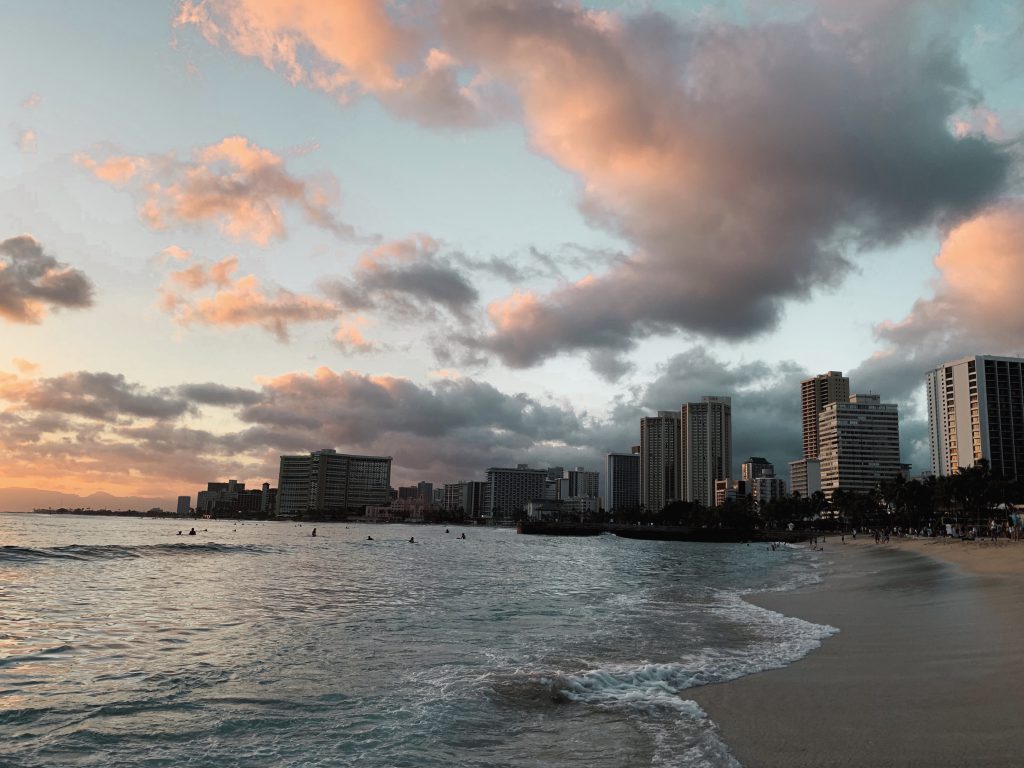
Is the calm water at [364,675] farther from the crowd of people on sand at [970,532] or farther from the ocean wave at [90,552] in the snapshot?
the crowd of people on sand at [970,532]

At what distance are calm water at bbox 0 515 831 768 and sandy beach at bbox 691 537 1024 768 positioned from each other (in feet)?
2.77

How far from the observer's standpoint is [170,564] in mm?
48719

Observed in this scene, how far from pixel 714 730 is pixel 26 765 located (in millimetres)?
9774

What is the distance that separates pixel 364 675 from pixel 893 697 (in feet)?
33.6

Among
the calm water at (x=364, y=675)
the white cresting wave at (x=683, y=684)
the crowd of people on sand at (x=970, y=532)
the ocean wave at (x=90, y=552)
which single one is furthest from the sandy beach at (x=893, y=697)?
the crowd of people on sand at (x=970, y=532)

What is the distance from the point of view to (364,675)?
46.9 ft

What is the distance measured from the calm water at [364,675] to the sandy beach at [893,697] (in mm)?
844

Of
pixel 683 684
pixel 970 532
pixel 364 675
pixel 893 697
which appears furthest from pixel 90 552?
pixel 970 532

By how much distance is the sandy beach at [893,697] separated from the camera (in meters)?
8.59

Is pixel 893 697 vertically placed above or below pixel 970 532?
above

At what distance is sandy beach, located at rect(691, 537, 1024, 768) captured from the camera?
8.59 m

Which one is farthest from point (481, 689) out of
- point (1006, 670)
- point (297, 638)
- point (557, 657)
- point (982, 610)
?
point (982, 610)

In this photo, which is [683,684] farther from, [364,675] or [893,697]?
[364,675]

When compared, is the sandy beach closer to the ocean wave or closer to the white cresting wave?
the white cresting wave
